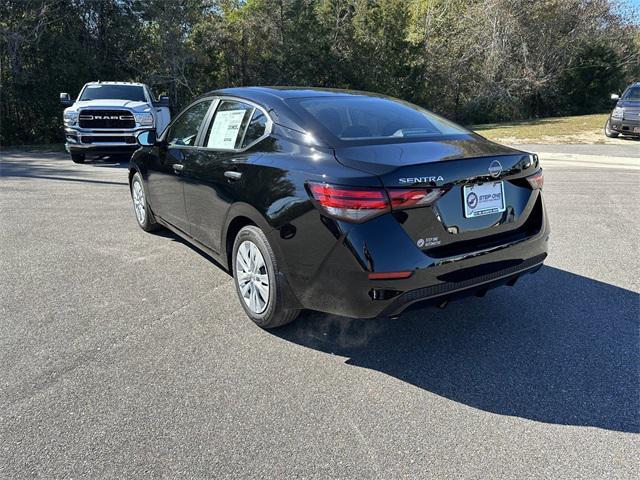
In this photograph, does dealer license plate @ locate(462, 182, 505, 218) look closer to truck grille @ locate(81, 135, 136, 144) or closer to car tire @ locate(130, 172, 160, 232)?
car tire @ locate(130, 172, 160, 232)

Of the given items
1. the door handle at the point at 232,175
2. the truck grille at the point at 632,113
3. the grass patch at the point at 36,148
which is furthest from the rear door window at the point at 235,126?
the truck grille at the point at 632,113

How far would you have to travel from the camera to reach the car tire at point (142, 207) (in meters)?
5.83

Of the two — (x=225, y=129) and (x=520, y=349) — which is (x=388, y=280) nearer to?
(x=520, y=349)

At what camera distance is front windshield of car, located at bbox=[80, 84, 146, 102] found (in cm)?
1303

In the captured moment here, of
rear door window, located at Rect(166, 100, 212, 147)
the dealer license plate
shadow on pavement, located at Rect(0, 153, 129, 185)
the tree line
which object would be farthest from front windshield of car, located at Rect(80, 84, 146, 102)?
the dealer license plate

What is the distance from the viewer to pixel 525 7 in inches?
1014

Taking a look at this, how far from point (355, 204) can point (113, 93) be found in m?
12.4

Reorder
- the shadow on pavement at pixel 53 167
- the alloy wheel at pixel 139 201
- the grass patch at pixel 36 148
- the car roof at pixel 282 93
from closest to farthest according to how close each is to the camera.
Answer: the car roof at pixel 282 93
the alloy wheel at pixel 139 201
the shadow on pavement at pixel 53 167
the grass patch at pixel 36 148

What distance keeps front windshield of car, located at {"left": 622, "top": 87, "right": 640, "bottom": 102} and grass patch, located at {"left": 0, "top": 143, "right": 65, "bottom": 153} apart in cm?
1821

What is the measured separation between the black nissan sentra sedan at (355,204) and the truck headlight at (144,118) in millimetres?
8779

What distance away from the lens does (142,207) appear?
19.7 ft

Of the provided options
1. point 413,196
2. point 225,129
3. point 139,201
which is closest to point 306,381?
point 413,196

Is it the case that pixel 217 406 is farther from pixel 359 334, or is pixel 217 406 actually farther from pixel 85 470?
pixel 359 334

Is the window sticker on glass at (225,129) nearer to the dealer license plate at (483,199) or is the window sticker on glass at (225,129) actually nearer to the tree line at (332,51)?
the dealer license plate at (483,199)
